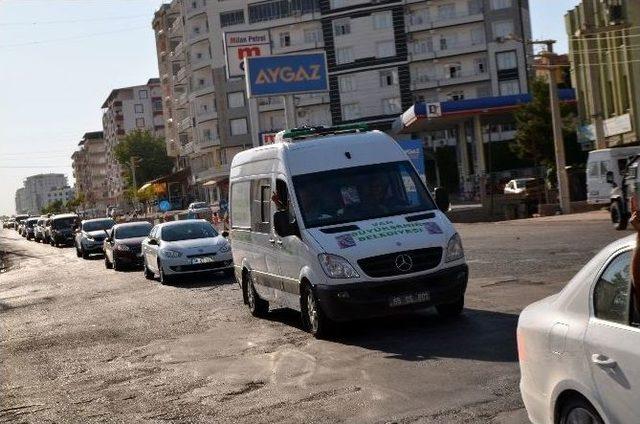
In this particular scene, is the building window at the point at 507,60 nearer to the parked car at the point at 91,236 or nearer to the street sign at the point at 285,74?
the street sign at the point at 285,74

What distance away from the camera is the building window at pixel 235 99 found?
326ft

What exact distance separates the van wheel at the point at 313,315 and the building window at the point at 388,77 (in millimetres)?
77940

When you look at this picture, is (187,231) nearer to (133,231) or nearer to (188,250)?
(188,250)

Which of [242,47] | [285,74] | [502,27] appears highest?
[502,27]

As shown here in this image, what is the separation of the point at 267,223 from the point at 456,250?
312cm

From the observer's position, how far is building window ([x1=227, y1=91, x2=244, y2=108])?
99.2 metres

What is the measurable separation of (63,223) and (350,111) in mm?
33903

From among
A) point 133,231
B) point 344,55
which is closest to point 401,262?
point 133,231

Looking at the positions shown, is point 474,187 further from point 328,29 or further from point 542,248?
point 542,248

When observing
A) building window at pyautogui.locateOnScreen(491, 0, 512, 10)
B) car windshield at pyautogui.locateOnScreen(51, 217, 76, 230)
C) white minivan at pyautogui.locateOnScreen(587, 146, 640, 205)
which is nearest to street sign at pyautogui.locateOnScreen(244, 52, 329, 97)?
white minivan at pyautogui.locateOnScreen(587, 146, 640, 205)

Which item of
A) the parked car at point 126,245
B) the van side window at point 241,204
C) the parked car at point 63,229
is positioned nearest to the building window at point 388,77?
the parked car at point 63,229

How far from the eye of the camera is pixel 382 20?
8956 cm

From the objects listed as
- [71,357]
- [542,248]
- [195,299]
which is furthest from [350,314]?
[542,248]

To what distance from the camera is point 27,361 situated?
13680 millimetres
